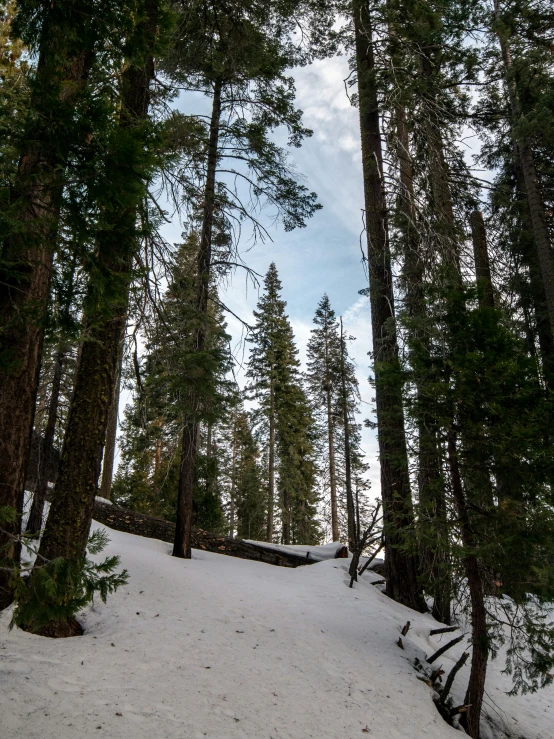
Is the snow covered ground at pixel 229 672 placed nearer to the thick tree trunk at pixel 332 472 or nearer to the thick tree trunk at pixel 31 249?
the thick tree trunk at pixel 31 249

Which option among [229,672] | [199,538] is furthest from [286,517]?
[229,672]

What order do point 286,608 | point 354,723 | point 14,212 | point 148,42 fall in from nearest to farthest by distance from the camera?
1. point 14,212
2. point 354,723
3. point 148,42
4. point 286,608

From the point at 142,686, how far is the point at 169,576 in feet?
9.94

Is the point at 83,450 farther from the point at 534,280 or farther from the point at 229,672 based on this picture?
the point at 534,280

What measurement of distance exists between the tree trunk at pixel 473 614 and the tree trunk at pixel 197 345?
4.38m

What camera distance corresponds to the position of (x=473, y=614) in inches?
173

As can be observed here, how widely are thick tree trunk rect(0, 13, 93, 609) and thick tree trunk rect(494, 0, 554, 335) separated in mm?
10545

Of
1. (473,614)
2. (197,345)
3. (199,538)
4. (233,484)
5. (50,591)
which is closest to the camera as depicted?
(50,591)

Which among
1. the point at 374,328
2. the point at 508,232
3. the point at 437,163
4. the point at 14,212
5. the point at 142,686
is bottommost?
the point at 142,686

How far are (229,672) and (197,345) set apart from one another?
18.9 ft

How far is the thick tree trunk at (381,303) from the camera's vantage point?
21.9 ft

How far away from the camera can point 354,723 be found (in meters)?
3.54

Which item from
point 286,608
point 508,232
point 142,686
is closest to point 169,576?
point 286,608

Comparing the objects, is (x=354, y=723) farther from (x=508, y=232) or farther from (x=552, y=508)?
(x=508, y=232)
